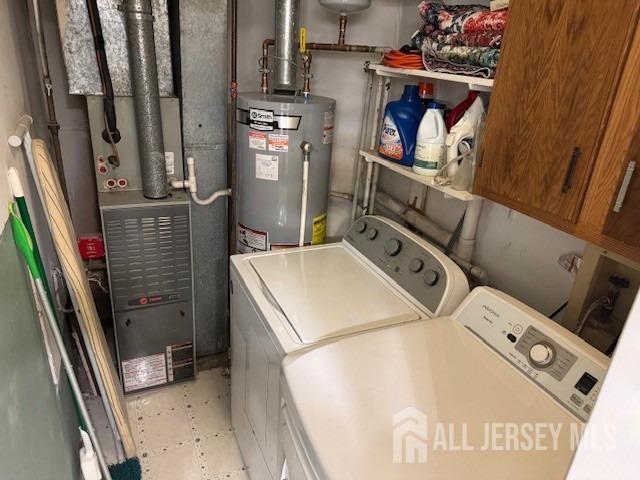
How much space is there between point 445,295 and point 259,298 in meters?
→ 0.59

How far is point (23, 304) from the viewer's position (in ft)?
3.57

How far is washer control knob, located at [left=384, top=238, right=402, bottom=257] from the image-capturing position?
1640 millimetres

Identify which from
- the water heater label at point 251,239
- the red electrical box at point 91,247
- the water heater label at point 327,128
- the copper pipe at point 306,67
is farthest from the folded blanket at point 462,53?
the red electrical box at point 91,247

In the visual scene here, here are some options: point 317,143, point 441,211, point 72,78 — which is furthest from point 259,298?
point 72,78

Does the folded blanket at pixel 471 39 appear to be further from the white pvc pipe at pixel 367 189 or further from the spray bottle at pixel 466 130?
the white pvc pipe at pixel 367 189

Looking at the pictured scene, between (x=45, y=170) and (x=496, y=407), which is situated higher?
(x=45, y=170)

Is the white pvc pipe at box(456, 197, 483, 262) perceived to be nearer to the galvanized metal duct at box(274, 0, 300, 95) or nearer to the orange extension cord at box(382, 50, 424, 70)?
the orange extension cord at box(382, 50, 424, 70)

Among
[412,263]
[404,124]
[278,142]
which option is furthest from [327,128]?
[412,263]

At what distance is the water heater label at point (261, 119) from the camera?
1766mm

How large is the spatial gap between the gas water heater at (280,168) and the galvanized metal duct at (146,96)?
33 cm

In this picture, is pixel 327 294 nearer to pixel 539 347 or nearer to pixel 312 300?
pixel 312 300

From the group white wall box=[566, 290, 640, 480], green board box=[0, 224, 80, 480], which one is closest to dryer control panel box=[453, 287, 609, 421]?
white wall box=[566, 290, 640, 480]

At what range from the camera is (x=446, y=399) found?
1.04 metres

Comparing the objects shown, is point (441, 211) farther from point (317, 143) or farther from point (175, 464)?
point (175, 464)
